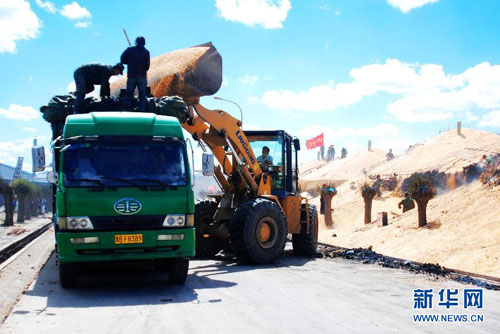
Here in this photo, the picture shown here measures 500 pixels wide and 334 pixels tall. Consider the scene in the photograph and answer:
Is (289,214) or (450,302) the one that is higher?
(289,214)

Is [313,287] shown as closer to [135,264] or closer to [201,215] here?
[135,264]

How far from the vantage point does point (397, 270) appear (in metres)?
12.0

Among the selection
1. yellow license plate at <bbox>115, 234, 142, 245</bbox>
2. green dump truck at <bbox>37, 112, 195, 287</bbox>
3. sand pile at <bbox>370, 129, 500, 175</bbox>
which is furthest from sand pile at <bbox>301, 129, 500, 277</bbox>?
sand pile at <bbox>370, 129, 500, 175</bbox>

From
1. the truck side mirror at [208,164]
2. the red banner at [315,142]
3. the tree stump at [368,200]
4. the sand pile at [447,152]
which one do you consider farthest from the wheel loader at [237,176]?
the red banner at [315,142]

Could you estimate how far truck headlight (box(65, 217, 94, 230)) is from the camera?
8.48 metres

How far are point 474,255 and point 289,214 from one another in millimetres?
5043

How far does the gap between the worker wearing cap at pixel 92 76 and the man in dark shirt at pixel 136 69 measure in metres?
0.43

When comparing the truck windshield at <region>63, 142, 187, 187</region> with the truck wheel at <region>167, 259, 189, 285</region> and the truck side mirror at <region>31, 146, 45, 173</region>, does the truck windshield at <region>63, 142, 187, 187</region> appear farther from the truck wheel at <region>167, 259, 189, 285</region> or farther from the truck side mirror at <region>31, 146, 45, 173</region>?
the truck wheel at <region>167, 259, 189, 285</region>

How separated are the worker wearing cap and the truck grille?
128 inches

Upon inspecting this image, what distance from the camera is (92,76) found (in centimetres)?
1121

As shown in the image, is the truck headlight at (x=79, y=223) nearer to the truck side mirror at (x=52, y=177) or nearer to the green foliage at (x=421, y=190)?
the truck side mirror at (x=52, y=177)

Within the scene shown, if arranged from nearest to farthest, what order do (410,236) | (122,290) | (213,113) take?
1. (122,290)
2. (213,113)
3. (410,236)

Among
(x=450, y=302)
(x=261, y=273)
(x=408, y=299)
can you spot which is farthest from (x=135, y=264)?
(x=450, y=302)

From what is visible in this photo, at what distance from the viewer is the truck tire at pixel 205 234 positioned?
1462cm
